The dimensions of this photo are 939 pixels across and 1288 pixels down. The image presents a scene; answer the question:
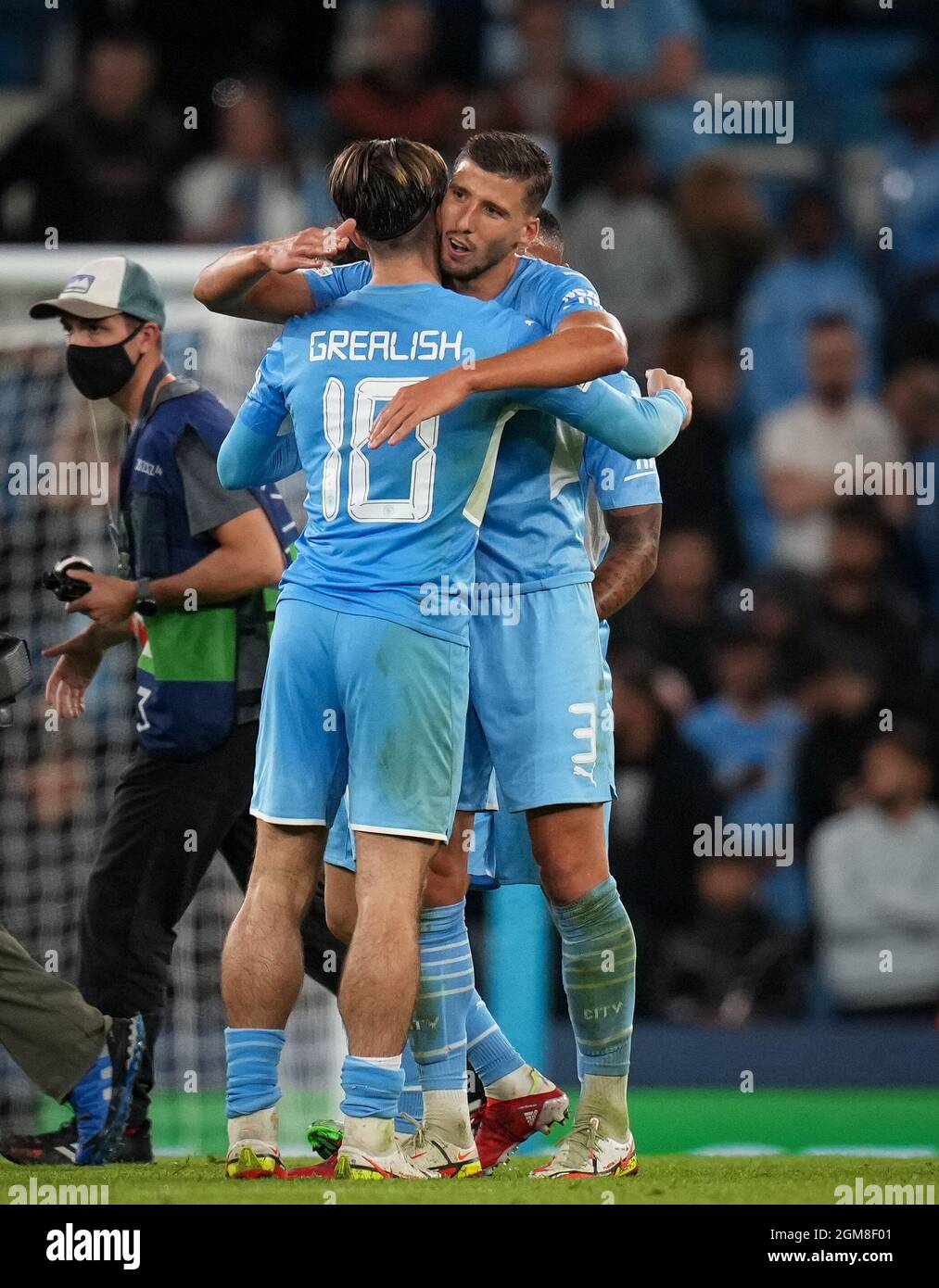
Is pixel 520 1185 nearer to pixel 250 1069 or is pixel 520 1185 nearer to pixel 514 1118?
pixel 250 1069

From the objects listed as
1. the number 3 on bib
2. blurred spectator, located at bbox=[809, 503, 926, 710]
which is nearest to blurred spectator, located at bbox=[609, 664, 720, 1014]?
blurred spectator, located at bbox=[809, 503, 926, 710]

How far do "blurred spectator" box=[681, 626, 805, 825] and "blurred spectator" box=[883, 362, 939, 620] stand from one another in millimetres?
1036

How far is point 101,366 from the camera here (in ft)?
14.8

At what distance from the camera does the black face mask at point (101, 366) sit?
4.50 m

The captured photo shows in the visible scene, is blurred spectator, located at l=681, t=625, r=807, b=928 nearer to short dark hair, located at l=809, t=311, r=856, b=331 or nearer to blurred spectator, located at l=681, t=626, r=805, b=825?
blurred spectator, located at l=681, t=626, r=805, b=825

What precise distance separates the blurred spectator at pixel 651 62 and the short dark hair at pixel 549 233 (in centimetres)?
424

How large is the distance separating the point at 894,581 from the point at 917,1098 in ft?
7.82

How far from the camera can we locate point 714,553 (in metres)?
7.50

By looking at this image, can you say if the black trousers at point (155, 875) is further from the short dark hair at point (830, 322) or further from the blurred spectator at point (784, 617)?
the short dark hair at point (830, 322)

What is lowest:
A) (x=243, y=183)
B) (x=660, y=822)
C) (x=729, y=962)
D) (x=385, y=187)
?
(x=729, y=962)

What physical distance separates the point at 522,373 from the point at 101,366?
5.01 ft

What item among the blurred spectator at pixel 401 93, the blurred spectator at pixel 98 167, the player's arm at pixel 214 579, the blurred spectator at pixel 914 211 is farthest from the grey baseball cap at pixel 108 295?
the blurred spectator at pixel 914 211

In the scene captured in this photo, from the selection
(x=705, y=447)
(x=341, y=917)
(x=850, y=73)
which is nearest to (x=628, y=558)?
(x=341, y=917)

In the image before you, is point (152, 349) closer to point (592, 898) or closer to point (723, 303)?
point (592, 898)
